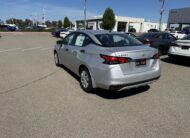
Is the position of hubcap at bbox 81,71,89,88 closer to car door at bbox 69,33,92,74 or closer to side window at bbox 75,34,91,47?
car door at bbox 69,33,92,74

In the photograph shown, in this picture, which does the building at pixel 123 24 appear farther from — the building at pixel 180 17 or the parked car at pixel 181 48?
the parked car at pixel 181 48

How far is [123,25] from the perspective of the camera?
65.4 m

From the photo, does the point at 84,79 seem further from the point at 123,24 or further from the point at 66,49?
the point at 123,24

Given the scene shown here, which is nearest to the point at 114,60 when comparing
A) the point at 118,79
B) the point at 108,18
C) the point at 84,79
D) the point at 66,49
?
the point at 118,79

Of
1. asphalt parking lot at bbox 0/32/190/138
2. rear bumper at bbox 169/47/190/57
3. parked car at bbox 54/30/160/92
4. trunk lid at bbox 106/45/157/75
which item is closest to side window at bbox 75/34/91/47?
parked car at bbox 54/30/160/92

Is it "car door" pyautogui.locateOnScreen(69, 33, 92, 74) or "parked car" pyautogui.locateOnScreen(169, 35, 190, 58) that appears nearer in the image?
"car door" pyautogui.locateOnScreen(69, 33, 92, 74)

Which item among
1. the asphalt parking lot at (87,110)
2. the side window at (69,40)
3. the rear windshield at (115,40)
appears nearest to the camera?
the asphalt parking lot at (87,110)

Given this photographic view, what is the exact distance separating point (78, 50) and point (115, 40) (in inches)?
43.1

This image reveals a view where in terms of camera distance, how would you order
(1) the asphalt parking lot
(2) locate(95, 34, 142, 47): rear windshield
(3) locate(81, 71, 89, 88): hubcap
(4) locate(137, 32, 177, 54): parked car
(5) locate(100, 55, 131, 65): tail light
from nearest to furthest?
1. (1) the asphalt parking lot
2. (5) locate(100, 55, 131, 65): tail light
3. (2) locate(95, 34, 142, 47): rear windshield
4. (3) locate(81, 71, 89, 88): hubcap
5. (4) locate(137, 32, 177, 54): parked car

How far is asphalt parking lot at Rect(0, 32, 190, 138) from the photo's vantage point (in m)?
3.14

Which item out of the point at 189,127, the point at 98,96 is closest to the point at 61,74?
the point at 98,96

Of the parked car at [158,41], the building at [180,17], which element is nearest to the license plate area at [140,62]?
the parked car at [158,41]

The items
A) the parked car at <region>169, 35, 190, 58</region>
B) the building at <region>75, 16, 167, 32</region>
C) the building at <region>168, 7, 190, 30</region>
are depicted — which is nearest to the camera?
the parked car at <region>169, 35, 190, 58</region>

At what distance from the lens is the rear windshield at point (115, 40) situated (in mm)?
4522
